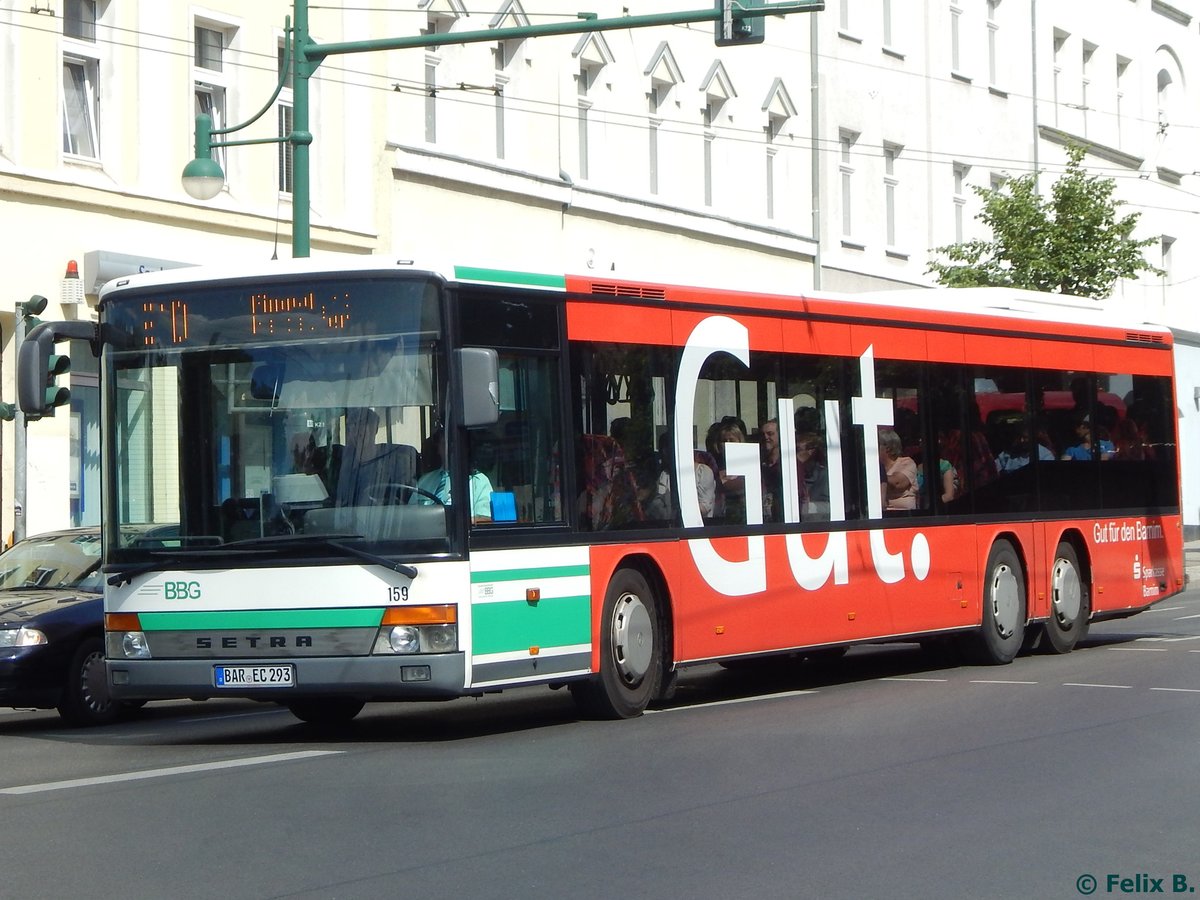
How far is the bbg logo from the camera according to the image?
11.7 m

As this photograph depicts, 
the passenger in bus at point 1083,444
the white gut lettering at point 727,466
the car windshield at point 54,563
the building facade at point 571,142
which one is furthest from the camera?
the building facade at point 571,142

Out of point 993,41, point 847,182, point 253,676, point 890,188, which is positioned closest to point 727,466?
point 253,676

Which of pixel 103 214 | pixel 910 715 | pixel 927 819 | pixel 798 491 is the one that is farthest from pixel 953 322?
pixel 103 214

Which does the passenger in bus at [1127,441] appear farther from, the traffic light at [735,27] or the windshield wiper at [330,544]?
the windshield wiper at [330,544]

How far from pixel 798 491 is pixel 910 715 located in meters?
2.33

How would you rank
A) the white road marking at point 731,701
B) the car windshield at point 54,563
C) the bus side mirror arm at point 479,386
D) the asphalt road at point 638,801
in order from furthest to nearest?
1. the car windshield at point 54,563
2. the white road marking at point 731,701
3. the bus side mirror arm at point 479,386
4. the asphalt road at point 638,801

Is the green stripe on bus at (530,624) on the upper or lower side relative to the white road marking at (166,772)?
upper

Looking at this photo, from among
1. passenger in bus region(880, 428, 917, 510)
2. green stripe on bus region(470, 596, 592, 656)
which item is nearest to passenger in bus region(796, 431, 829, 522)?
passenger in bus region(880, 428, 917, 510)

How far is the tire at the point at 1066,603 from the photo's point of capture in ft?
58.8

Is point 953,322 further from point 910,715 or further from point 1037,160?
point 1037,160

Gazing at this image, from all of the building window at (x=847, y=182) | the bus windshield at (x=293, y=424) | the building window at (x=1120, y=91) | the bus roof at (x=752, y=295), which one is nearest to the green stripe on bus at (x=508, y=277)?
the bus roof at (x=752, y=295)

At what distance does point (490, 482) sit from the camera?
11.7 metres

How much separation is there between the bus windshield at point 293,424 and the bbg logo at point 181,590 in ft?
0.53

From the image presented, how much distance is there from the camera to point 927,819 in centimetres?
855
